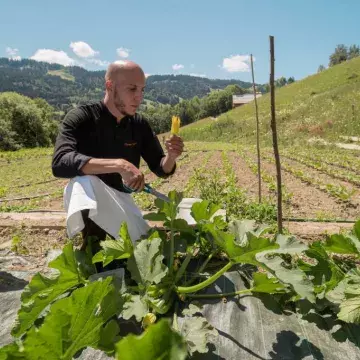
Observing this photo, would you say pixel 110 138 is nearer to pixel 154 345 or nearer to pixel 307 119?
pixel 154 345

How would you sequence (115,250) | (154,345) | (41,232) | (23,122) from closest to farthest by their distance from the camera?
(154,345)
(115,250)
(41,232)
(23,122)

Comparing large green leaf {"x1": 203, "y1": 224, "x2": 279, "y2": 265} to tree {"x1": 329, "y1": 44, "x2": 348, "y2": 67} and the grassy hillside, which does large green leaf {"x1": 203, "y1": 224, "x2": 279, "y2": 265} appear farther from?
tree {"x1": 329, "y1": 44, "x2": 348, "y2": 67}

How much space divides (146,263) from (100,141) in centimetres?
Result: 132

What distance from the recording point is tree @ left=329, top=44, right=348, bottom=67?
87.1 m

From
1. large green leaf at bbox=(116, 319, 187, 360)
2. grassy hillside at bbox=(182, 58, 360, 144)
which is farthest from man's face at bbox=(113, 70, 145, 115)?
grassy hillside at bbox=(182, 58, 360, 144)

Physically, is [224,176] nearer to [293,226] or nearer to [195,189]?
[195,189]

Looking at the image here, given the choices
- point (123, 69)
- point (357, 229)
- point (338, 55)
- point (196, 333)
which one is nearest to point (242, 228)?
point (357, 229)

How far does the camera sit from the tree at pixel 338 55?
286 ft

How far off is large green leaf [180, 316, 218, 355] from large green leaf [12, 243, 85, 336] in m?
0.75

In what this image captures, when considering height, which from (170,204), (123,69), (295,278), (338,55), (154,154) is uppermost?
(338,55)

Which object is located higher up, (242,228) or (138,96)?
(138,96)

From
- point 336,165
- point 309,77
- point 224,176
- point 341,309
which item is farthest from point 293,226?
point 309,77

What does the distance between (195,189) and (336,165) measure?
22.9 feet

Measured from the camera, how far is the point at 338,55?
8894cm
